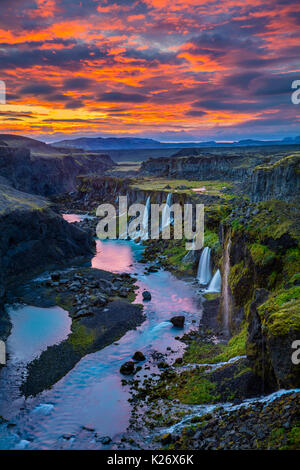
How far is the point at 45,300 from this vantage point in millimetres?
48625

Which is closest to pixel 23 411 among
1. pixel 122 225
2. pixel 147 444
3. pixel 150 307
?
pixel 147 444

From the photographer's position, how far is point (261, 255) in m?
30.8

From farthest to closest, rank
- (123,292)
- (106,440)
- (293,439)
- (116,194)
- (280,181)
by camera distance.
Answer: (116,194)
(280,181)
(123,292)
(106,440)
(293,439)

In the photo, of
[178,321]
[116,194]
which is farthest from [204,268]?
[116,194]

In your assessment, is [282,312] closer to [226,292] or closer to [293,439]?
[293,439]

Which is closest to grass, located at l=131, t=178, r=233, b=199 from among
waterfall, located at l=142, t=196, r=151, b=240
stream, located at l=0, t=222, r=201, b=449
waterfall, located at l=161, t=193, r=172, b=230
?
waterfall, located at l=161, t=193, r=172, b=230

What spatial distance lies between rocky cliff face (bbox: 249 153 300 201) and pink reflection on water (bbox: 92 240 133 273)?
27.1 meters

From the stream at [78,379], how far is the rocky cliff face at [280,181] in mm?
19525

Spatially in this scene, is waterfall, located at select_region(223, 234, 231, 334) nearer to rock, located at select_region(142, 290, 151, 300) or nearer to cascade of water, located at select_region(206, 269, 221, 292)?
cascade of water, located at select_region(206, 269, 221, 292)

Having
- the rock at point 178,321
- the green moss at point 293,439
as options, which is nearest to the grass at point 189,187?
the rock at point 178,321

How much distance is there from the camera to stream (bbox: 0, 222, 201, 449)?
23747mm

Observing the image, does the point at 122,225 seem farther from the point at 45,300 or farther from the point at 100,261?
the point at 45,300

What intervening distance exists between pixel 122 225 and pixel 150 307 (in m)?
56.1

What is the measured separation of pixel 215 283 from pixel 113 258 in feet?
93.8
